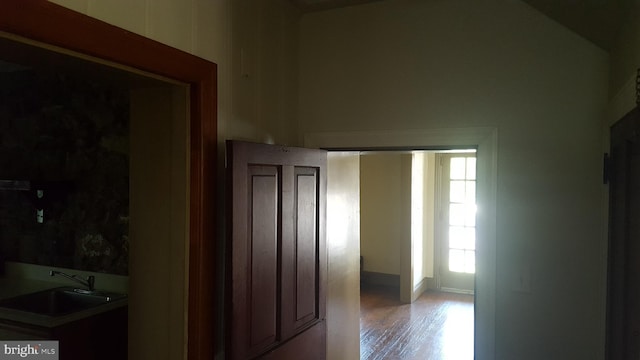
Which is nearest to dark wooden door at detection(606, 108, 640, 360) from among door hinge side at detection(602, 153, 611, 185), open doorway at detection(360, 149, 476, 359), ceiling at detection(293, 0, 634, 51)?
door hinge side at detection(602, 153, 611, 185)

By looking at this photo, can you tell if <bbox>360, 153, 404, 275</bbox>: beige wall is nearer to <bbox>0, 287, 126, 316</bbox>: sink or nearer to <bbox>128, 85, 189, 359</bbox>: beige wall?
<bbox>0, 287, 126, 316</bbox>: sink

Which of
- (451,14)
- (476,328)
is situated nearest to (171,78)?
(451,14)

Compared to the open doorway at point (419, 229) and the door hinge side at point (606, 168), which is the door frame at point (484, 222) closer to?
the door hinge side at point (606, 168)

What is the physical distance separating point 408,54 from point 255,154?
1090mm

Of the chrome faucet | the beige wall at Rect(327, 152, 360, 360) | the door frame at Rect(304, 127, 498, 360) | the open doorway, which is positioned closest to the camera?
the door frame at Rect(304, 127, 498, 360)

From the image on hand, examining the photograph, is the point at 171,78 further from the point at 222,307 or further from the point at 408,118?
the point at 408,118

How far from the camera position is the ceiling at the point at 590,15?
185 centimetres

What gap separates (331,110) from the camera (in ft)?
8.79

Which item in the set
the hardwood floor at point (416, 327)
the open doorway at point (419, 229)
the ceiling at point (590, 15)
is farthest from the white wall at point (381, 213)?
the ceiling at point (590, 15)

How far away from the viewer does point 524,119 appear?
227cm

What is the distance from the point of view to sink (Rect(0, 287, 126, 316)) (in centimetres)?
285

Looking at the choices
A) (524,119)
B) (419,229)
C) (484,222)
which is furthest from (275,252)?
(419,229)

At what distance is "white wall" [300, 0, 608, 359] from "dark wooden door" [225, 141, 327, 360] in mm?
622

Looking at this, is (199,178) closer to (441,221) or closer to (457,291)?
(441,221)
